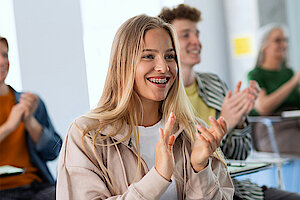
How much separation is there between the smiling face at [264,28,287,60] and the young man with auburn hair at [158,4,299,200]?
2.28 m

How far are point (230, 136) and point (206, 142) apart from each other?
2.51ft

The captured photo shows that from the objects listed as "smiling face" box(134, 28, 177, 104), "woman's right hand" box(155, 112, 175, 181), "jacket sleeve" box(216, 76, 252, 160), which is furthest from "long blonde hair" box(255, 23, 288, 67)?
"woman's right hand" box(155, 112, 175, 181)

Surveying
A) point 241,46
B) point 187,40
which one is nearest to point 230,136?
point 187,40

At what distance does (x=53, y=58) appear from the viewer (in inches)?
94.0

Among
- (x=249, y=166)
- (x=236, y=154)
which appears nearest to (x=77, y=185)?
(x=249, y=166)

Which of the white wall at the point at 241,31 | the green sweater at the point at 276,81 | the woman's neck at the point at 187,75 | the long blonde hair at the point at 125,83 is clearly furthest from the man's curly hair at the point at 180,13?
the white wall at the point at 241,31

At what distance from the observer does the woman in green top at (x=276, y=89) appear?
3.59m

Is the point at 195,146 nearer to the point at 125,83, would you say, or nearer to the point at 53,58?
the point at 125,83

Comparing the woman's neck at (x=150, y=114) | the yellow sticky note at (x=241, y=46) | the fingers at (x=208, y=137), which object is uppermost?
the yellow sticky note at (x=241, y=46)

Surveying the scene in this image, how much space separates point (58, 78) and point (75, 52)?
183mm

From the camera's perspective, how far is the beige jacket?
1207mm

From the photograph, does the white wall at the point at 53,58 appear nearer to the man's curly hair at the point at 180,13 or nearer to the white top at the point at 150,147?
the man's curly hair at the point at 180,13

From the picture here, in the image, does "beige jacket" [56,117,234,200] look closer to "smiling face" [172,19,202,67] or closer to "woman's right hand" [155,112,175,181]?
"woman's right hand" [155,112,175,181]

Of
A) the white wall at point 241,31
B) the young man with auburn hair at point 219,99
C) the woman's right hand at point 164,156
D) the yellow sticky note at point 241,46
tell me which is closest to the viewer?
the woman's right hand at point 164,156
